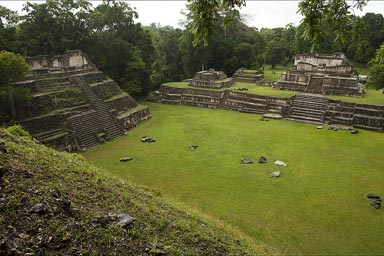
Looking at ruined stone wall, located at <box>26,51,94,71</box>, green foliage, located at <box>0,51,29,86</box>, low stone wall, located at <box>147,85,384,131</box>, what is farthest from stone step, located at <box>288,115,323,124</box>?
green foliage, located at <box>0,51,29,86</box>

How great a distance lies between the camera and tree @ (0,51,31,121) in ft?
39.7

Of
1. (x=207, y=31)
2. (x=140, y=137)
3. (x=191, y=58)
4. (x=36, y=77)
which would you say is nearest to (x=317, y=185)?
(x=207, y=31)

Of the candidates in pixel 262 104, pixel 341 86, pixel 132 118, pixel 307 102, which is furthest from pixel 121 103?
pixel 341 86

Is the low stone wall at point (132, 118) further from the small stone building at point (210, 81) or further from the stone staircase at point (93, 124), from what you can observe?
the small stone building at point (210, 81)

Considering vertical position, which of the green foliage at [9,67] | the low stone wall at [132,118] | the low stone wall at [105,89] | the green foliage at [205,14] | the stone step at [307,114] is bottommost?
→ the low stone wall at [132,118]

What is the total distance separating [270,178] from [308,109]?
33.2 feet

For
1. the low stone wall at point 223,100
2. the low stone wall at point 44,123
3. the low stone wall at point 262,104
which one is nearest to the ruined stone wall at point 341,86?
the low stone wall at point 262,104

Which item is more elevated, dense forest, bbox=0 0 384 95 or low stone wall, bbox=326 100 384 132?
dense forest, bbox=0 0 384 95

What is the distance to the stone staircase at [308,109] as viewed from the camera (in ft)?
58.5

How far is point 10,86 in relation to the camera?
12.5m

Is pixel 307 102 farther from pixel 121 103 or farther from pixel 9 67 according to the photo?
pixel 9 67

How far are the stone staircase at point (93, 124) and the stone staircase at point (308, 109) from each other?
435 inches

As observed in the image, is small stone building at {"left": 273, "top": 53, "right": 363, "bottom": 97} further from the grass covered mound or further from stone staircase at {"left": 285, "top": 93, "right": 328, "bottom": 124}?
the grass covered mound

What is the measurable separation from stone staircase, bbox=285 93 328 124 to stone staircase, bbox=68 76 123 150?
11.0 meters
